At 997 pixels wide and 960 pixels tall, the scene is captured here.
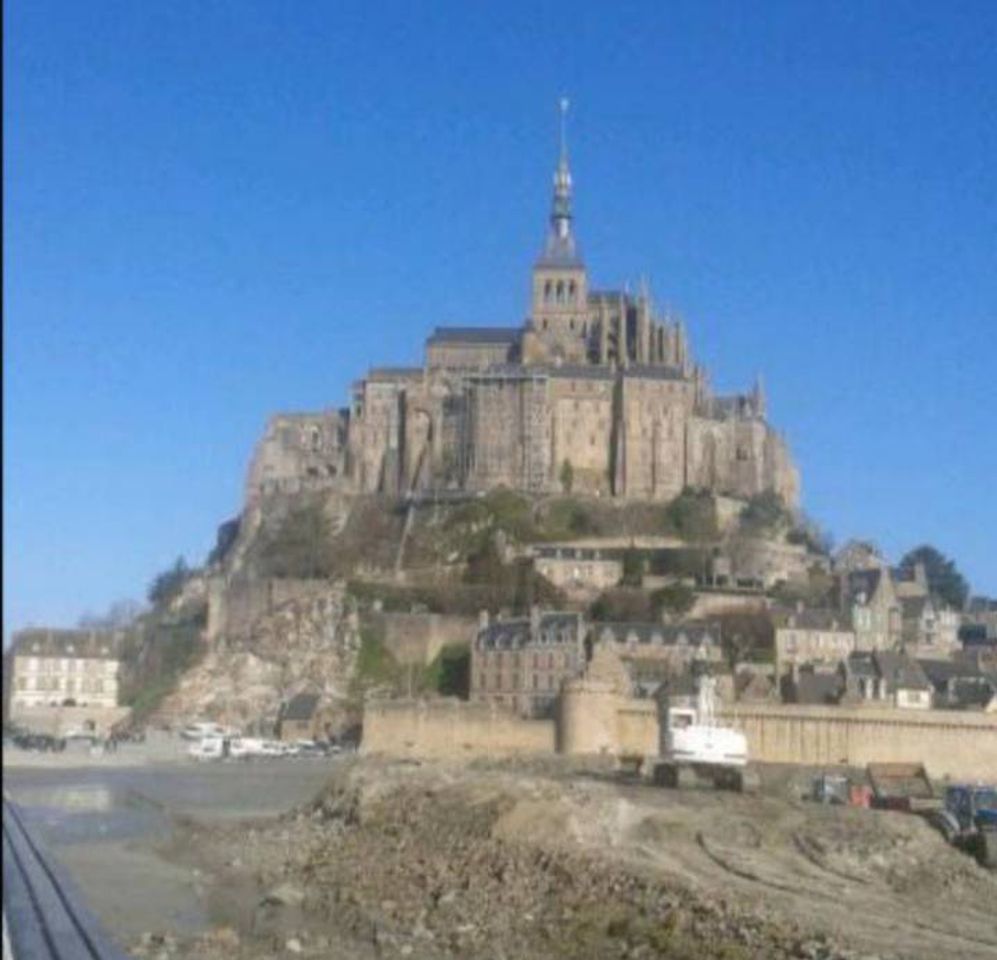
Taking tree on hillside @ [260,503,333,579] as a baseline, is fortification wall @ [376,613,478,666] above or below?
below

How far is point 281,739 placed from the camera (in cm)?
6750

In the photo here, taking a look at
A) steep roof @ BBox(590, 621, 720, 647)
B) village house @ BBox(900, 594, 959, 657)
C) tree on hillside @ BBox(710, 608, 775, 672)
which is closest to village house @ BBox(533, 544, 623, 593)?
tree on hillside @ BBox(710, 608, 775, 672)

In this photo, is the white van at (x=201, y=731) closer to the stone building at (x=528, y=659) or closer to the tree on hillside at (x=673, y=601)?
the stone building at (x=528, y=659)

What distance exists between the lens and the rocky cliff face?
230 feet

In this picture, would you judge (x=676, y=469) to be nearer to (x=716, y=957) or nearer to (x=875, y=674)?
(x=875, y=674)

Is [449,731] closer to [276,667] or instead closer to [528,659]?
[528,659]

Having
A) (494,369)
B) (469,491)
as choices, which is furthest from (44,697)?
(494,369)

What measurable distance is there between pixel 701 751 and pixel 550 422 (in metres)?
47.9

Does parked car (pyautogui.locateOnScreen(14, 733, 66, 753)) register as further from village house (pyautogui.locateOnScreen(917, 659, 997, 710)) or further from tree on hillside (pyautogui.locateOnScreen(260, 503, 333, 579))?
village house (pyautogui.locateOnScreen(917, 659, 997, 710))

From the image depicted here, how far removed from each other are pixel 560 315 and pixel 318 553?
23875 mm

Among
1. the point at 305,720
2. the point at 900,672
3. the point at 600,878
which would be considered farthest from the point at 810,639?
the point at 600,878

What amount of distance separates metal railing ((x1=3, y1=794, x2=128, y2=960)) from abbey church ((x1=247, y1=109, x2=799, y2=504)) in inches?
2930

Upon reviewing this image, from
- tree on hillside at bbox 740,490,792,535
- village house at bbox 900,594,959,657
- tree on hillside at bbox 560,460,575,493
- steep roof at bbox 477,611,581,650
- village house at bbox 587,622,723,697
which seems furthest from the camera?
tree on hillside at bbox 560,460,575,493

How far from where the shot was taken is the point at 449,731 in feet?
184
